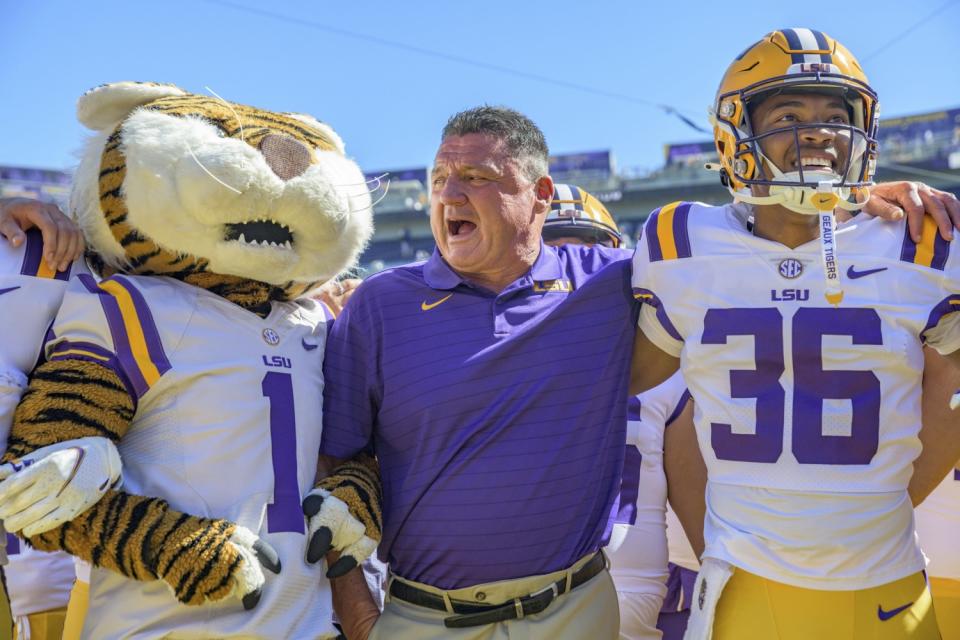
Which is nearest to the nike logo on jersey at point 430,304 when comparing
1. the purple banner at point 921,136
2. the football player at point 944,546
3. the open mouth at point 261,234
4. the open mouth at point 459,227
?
the open mouth at point 459,227

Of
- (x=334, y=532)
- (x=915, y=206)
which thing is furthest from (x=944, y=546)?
(x=334, y=532)

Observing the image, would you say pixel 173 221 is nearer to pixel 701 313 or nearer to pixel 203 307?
pixel 203 307

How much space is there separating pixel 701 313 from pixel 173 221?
1.34 m

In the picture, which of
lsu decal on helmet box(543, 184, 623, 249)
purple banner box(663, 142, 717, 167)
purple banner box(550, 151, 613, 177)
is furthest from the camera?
purple banner box(550, 151, 613, 177)

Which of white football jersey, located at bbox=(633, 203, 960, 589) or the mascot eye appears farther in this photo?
the mascot eye

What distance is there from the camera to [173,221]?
2496 mm

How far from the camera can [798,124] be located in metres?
2.45

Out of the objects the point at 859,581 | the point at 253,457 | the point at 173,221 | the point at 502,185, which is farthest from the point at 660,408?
the point at 173,221

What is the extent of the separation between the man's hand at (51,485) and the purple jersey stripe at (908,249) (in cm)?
192

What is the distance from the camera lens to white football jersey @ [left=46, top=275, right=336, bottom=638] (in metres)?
2.34

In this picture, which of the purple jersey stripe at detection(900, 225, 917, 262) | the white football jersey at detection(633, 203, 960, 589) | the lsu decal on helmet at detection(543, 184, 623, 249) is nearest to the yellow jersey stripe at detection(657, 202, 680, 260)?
the white football jersey at detection(633, 203, 960, 589)

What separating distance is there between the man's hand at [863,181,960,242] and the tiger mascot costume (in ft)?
4.52

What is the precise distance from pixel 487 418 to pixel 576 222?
1.60 meters

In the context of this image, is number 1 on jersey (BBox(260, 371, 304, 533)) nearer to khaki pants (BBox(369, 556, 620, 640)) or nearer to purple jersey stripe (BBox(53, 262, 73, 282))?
khaki pants (BBox(369, 556, 620, 640))
